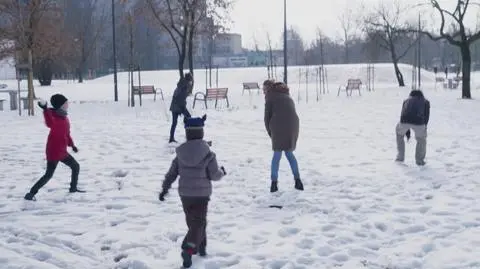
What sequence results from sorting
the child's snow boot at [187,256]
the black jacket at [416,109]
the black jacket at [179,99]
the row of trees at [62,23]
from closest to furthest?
the child's snow boot at [187,256]
the black jacket at [416,109]
the black jacket at [179,99]
the row of trees at [62,23]

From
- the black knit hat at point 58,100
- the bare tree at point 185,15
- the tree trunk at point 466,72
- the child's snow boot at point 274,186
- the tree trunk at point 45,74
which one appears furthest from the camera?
the tree trunk at point 45,74

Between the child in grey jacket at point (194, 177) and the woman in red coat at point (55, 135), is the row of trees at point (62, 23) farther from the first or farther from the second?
the child in grey jacket at point (194, 177)

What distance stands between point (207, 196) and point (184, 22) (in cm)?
2716

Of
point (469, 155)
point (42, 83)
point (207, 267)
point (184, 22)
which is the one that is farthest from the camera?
point (42, 83)

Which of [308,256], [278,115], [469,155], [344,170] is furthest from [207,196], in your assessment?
[469,155]

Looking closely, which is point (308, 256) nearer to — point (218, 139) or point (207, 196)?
point (207, 196)

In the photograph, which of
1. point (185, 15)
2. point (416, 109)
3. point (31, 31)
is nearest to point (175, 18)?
point (185, 15)

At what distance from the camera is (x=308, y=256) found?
216 inches

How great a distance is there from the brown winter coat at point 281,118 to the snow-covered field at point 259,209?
2.50ft

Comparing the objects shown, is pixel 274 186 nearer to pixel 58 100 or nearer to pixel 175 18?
pixel 58 100

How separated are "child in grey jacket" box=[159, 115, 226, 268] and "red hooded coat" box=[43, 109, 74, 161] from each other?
3.08 m

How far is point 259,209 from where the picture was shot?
7.37 metres

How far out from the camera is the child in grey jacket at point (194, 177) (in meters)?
5.27

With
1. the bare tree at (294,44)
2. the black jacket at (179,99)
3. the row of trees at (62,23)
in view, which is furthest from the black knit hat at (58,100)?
the bare tree at (294,44)
